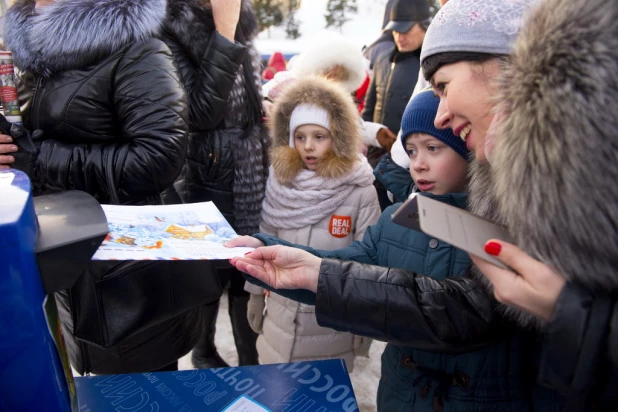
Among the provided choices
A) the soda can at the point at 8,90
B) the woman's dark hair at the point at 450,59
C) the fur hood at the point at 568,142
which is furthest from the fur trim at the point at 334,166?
the fur hood at the point at 568,142

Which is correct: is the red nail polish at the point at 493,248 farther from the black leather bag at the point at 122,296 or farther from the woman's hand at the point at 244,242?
the black leather bag at the point at 122,296

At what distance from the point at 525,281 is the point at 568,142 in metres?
0.24

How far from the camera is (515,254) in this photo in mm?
738

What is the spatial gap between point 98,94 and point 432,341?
4.22 feet

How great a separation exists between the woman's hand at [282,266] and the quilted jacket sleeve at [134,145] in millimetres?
577

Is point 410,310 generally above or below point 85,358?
above

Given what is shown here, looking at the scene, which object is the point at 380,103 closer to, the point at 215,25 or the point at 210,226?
the point at 215,25

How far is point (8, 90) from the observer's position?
1458 mm

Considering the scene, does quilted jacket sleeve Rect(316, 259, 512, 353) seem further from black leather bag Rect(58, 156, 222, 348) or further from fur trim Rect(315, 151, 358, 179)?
fur trim Rect(315, 151, 358, 179)

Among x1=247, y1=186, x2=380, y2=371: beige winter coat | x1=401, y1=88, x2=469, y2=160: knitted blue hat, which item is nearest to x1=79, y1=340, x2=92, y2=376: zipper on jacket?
x1=247, y1=186, x2=380, y2=371: beige winter coat

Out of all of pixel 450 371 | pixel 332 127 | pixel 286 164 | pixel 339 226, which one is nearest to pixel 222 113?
pixel 286 164

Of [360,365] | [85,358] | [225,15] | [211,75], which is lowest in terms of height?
[360,365]

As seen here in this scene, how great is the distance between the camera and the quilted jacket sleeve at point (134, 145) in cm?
146

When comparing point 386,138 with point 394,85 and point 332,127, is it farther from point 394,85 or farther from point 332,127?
point 332,127
